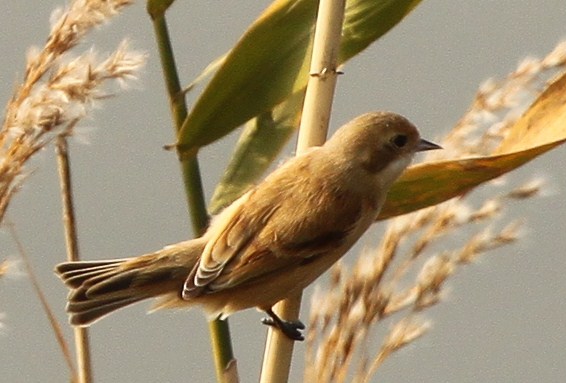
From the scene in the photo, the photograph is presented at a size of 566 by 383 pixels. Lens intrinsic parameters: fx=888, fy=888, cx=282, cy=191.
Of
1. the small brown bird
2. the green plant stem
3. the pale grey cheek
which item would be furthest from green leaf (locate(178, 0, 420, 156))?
the pale grey cheek

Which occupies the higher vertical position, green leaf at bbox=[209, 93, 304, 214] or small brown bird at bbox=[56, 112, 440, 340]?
green leaf at bbox=[209, 93, 304, 214]

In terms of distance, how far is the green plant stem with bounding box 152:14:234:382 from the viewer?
123cm

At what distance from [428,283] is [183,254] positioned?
1.85ft

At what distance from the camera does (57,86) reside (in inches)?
46.8

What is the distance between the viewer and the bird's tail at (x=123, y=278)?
1.45m

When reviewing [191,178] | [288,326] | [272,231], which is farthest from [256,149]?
[288,326]

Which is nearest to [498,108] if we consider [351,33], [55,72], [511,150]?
[511,150]

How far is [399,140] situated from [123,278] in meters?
0.60

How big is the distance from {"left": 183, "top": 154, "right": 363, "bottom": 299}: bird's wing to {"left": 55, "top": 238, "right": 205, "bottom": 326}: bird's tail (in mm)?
59

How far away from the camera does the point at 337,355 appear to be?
46.4 inches

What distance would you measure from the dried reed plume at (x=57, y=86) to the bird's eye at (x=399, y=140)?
64 cm

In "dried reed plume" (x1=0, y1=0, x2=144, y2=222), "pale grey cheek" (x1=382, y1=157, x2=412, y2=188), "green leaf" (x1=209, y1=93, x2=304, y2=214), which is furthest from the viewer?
"pale grey cheek" (x1=382, y1=157, x2=412, y2=188)

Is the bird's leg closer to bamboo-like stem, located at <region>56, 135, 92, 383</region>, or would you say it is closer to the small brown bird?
the small brown bird

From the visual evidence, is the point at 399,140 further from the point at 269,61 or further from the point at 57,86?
the point at 57,86
